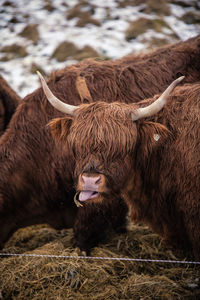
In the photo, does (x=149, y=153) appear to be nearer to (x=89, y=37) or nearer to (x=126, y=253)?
(x=126, y=253)

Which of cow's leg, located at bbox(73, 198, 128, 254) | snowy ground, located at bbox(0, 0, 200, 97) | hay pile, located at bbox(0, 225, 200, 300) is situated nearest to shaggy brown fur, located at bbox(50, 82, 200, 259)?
hay pile, located at bbox(0, 225, 200, 300)

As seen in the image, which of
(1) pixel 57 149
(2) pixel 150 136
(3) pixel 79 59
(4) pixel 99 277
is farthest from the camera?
(3) pixel 79 59

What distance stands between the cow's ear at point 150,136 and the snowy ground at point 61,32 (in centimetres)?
575

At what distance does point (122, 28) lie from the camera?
1038 cm

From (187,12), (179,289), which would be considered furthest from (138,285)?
(187,12)

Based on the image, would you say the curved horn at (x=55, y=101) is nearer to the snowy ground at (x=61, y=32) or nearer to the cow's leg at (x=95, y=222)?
the cow's leg at (x=95, y=222)

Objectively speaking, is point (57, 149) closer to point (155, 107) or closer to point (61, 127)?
point (61, 127)

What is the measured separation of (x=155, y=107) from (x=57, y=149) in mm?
1513

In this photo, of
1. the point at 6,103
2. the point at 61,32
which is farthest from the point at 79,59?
the point at 6,103

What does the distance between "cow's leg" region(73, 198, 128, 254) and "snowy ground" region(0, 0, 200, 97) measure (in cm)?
492

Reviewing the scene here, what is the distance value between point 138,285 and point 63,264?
0.80m

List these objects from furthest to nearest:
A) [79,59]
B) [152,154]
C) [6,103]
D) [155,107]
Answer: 1. [79,59]
2. [6,103]
3. [152,154]
4. [155,107]

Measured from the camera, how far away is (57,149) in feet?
11.8

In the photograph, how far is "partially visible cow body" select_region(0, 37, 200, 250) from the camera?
11.9ft
